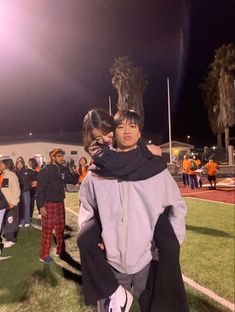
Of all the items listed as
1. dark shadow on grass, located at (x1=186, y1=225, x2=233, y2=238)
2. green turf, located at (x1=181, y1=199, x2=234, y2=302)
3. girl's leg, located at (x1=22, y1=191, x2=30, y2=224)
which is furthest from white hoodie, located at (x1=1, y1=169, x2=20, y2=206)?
dark shadow on grass, located at (x1=186, y1=225, x2=233, y2=238)

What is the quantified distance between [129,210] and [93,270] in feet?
0.91

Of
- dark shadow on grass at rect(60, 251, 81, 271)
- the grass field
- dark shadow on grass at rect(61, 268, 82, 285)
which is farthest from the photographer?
Result: dark shadow on grass at rect(61, 268, 82, 285)

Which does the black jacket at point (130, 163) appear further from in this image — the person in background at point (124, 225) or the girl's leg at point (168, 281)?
the girl's leg at point (168, 281)

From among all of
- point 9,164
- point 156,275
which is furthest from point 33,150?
point 156,275

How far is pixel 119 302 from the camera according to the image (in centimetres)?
136

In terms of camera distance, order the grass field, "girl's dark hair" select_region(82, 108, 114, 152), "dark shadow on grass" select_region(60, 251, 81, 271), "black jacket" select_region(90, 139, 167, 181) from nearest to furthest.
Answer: "girl's dark hair" select_region(82, 108, 114, 152) → "black jacket" select_region(90, 139, 167, 181) → the grass field → "dark shadow on grass" select_region(60, 251, 81, 271)

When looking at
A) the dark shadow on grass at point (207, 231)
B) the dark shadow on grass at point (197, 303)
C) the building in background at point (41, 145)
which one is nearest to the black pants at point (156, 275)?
the building in background at point (41, 145)

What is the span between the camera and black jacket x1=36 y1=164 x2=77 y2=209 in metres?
1.40

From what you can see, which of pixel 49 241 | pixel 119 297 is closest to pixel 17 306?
pixel 49 241

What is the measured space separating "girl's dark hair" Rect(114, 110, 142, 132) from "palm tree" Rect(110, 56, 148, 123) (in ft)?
0.20

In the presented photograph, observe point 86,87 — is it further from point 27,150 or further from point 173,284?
point 173,284

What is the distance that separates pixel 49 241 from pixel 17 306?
0.29m

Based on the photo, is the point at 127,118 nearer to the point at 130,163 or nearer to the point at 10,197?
the point at 130,163

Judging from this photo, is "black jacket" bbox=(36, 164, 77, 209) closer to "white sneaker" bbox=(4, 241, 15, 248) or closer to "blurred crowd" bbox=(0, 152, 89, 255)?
"blurred crowd" bbox=(0, 152, 89, 255)
